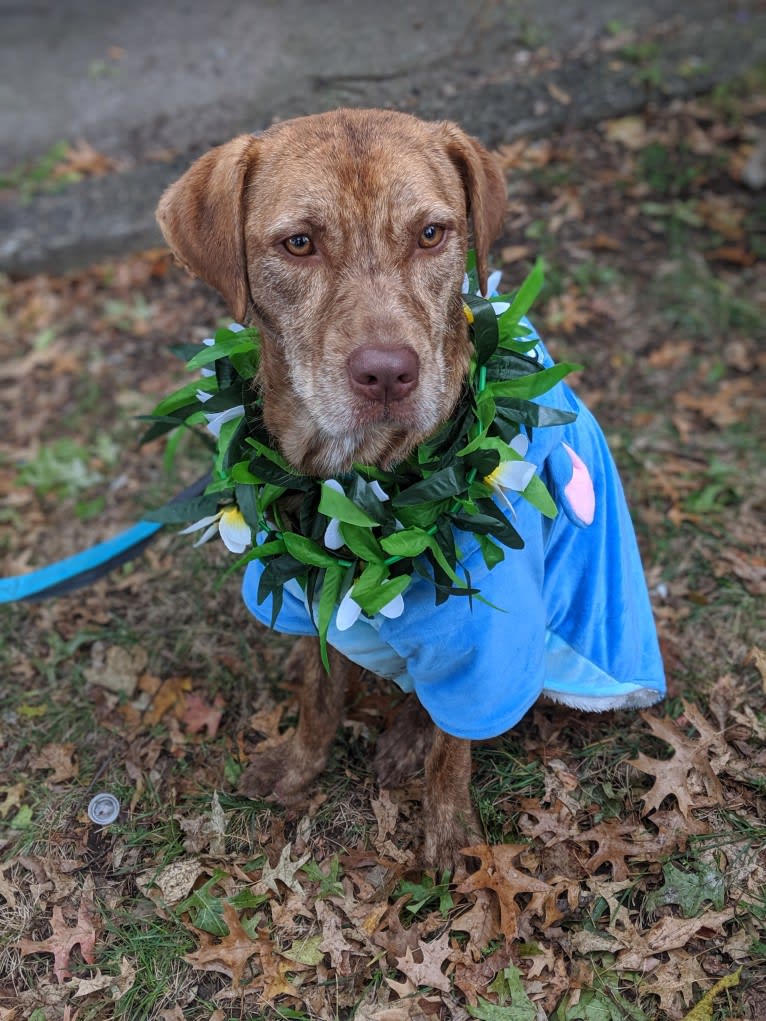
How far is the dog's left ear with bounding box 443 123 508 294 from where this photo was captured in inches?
113

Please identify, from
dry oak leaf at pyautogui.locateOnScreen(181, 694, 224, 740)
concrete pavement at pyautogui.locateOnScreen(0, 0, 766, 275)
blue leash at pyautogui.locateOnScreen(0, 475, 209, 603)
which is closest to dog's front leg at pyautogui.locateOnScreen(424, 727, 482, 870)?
dry oak leaf at pyautogui.locateOnScreen(181, 694, 224, 740)

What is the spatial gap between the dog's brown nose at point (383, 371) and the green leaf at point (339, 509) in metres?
0.31

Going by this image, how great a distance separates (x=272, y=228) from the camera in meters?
2.64

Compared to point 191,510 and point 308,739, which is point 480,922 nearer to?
point 308,739

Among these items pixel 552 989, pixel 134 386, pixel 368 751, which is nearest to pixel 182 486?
pixel 134 386

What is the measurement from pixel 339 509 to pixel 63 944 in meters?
1.94

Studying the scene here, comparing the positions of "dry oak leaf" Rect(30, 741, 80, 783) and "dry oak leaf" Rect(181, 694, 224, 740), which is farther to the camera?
"dry oak leaf" Rect(181, 694, 224, 740)

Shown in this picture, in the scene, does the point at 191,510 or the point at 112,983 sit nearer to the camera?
the point at 112,983

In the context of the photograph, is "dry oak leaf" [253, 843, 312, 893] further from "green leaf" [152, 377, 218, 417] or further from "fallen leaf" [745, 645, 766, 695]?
"fallen leaf" [745, 645, 766, 695]

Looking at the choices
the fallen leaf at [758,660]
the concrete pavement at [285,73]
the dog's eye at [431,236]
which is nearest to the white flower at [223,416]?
the dog's eye at [431,236]

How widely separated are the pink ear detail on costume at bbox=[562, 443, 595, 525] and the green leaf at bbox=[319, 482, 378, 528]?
705 mm

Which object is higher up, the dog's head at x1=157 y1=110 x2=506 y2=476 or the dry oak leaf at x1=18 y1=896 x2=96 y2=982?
the dog's head at x1=157 y1=110 x2=506 y2=476

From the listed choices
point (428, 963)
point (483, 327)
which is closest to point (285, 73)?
point (483, 327)

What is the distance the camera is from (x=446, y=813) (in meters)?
3.13
